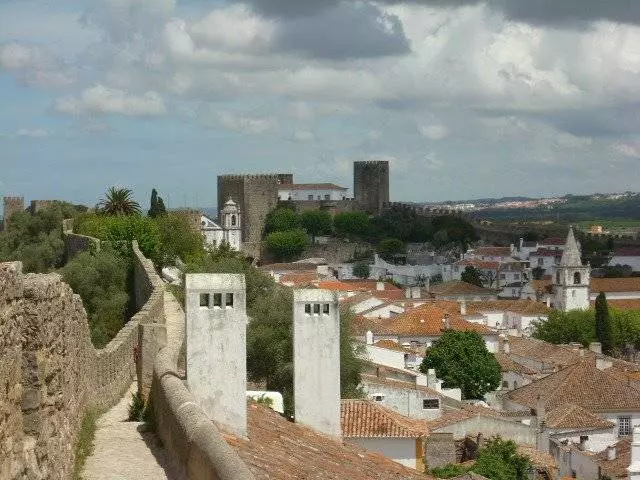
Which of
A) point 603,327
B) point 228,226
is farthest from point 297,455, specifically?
point 228,226

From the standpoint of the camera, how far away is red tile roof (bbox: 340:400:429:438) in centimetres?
2436

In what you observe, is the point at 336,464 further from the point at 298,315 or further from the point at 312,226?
the point at 312,226

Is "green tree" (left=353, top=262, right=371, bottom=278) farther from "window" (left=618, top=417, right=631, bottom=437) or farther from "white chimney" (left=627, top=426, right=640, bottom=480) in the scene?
"white chimney" (left=627, top=426, right=640, bottom=480)

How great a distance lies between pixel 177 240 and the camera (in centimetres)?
3981

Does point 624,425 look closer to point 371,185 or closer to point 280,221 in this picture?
point 280,221

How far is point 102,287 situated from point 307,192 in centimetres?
9604

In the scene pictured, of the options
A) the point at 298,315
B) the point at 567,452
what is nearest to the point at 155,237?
the point at 567,452

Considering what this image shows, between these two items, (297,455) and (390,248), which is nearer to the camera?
(297,455)

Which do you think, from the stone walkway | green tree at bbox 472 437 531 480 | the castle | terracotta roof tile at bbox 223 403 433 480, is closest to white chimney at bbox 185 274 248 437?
terracotta roof tile at bbox 223 403 433 480

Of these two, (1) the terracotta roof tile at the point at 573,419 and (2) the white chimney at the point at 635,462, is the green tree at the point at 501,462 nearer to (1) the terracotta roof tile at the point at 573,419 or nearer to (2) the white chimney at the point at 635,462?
(2) the white chimney at the point at 635,462

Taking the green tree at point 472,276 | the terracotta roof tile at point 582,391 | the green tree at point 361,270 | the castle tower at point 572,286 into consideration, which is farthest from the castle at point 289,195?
the terracotta roof tile at point 582,391

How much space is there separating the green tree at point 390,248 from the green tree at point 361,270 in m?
3.30

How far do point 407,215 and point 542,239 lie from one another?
16.7 meters

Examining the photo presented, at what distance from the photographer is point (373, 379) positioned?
1451 inches
